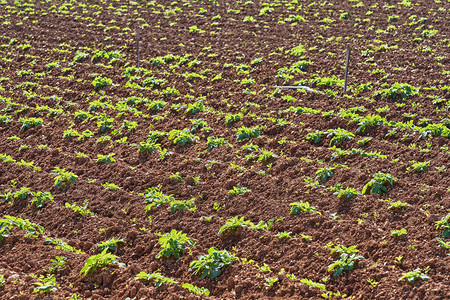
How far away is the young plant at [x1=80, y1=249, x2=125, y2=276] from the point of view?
653cm

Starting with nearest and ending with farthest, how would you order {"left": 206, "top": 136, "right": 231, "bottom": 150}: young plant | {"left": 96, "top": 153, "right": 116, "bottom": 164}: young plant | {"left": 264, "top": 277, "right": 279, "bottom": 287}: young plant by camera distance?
{"left": 264, "top": 277, "right": 279, "bottom": 287}: young plant, {"left": 96, "top": 153, "right": 116, "bottom": 164}: young plant, {"left": 206, "top": 136, "right": 231, "bottom": 150}: young plant

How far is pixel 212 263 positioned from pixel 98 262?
1474 millimetres

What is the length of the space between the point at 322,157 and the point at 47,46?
38.1 ft

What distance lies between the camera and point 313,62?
14.0 m

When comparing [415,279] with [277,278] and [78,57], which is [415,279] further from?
[78,57]

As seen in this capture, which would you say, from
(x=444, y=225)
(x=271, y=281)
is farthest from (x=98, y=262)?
(x=444, y=225)

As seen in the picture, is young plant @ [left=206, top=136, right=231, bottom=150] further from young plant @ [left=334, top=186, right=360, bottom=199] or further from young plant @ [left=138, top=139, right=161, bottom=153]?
young plant @ [left=334, top=186, right=360, bottom=199]

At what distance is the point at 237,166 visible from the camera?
9047mm

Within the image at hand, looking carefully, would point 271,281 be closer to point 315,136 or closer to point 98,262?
point 98,262

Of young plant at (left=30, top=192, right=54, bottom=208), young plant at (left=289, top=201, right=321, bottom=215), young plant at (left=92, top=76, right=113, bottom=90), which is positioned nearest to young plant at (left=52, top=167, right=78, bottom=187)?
young plant at (left=30, top=192, right=54, bottom=208)

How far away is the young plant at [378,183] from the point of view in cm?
800

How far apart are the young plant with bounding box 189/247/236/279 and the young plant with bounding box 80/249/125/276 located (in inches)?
39.3

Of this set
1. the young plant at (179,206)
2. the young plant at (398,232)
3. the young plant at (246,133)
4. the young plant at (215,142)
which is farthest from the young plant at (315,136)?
the young plant at (398,232)

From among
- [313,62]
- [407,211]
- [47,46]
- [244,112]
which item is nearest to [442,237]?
[407,211]
